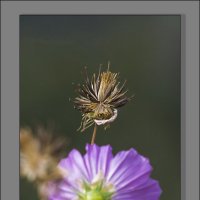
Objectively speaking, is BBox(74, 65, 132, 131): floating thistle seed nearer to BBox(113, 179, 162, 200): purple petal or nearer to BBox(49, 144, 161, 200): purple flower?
BBox(49, 144, 161, 200): purple flower

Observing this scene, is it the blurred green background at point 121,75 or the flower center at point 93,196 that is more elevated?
the blurred green background at point 121,75

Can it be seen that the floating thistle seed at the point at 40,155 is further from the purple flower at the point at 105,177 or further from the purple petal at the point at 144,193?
the purple petal at the point at 144,193

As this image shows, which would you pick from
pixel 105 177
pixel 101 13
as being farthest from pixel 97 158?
pixel 101 13

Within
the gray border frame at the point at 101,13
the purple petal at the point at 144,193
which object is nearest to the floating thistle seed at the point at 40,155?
the gray border frame at the point at 101,13

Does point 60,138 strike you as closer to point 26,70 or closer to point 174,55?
point 26,70

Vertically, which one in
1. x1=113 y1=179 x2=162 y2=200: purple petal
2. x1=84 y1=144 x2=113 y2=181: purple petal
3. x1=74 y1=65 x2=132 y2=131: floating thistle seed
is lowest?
x1=113 y1=179 x2=162 y2=200: purple petal

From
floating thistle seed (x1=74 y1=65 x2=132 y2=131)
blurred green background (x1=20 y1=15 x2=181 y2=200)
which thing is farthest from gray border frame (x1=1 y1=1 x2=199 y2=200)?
floating thistle seed (x1=74 y1=65 x2=132 y2=131)
